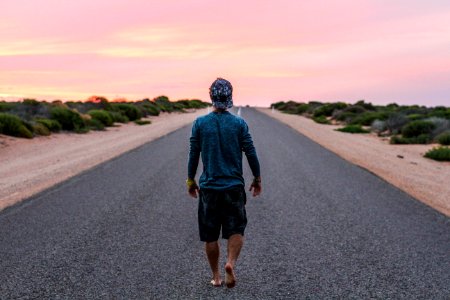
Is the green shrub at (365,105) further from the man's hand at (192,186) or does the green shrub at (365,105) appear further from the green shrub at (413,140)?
the man's hand at (192,186)

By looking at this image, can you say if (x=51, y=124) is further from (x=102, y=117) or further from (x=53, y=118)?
(x=102, y=117)

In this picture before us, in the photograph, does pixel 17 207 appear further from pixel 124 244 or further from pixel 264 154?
pixel 264 154

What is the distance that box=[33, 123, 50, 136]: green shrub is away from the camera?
84.1ft

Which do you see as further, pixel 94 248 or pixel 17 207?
pixel 17 207

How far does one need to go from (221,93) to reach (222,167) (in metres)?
0.66

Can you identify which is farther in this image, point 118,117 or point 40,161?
point 118,117

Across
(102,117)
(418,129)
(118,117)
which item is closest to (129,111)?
(118,117)

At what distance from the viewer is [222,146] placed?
4.77m

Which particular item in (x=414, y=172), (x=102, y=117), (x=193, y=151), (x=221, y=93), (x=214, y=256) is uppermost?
(x=221, y=93)

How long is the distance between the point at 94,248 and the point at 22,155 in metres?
14.2

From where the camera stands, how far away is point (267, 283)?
5.14m

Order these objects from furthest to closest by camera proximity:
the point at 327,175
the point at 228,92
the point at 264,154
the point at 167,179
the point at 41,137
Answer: the point at 41,137 < the point at 264,154 < the point at 327,175 < the point at 167,179 < the point at 228,92

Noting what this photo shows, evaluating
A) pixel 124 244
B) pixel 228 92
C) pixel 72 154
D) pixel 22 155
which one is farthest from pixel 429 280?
pixel 22 155

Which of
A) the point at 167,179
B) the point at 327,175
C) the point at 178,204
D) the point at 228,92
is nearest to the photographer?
the point at 228,92
